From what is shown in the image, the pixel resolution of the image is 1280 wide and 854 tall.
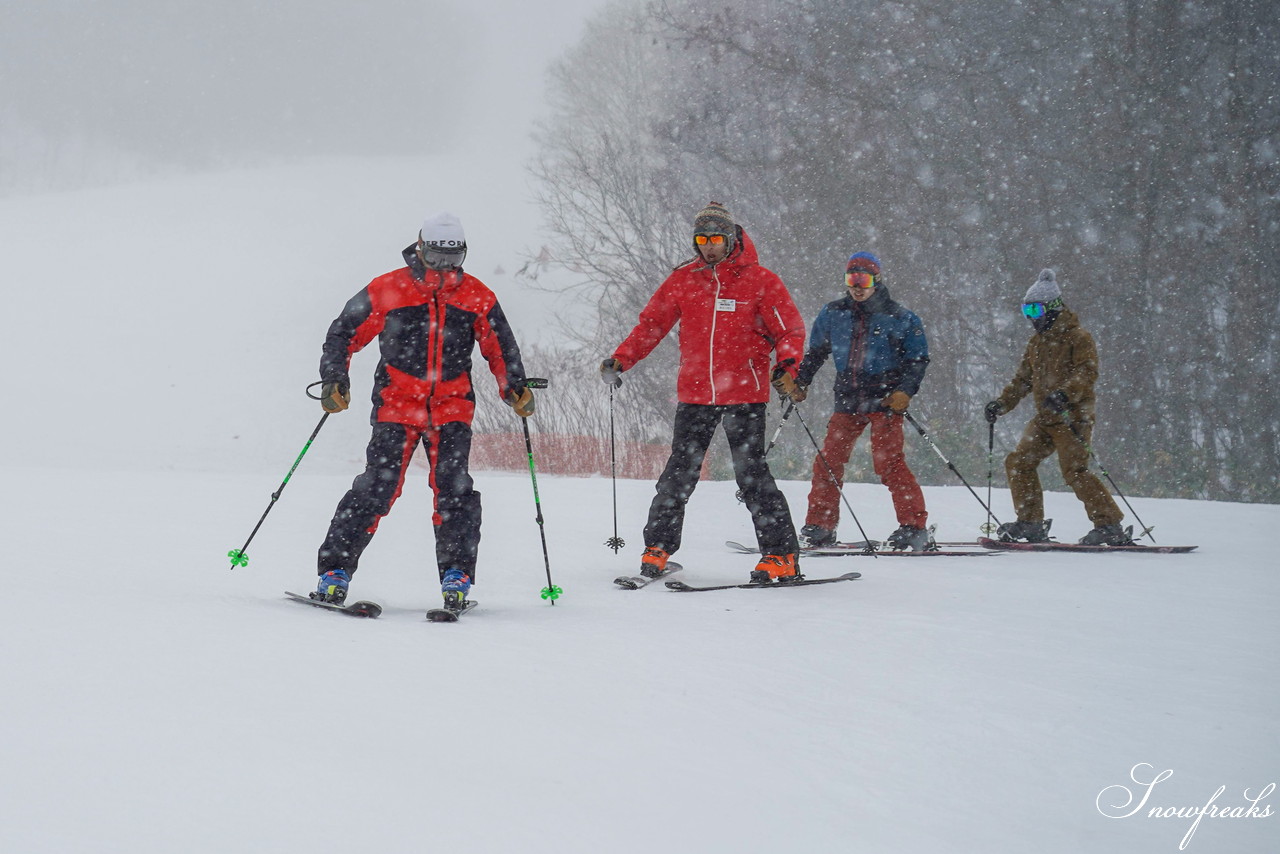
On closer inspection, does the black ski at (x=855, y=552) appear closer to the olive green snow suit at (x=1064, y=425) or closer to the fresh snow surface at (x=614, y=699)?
the fresh snow surface at (x=614, y=699)

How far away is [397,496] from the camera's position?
498cm

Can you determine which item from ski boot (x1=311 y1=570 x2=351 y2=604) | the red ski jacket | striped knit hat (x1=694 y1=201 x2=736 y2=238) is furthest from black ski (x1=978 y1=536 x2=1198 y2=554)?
ski boot (x1=311 y1=570 x2=351 y2=604)

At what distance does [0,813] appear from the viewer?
90.9 inches

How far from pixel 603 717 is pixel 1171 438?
1216 centimetres

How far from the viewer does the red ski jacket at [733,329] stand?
→ 594 centimetres

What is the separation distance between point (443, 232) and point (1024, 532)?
15.9 ft

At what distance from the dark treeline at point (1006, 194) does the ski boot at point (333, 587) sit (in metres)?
9.23

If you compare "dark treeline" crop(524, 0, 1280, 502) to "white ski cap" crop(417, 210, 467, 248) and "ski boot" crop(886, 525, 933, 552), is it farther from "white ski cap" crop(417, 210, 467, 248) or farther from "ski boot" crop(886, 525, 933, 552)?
"white ski cap" crop(417, 210, 467, 248)

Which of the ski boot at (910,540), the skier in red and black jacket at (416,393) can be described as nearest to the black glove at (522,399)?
the skier in red and black jacket at (416,393)

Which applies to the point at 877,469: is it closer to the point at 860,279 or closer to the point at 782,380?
the point at 860,279

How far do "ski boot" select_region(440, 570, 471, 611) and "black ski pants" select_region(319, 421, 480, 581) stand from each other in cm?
5

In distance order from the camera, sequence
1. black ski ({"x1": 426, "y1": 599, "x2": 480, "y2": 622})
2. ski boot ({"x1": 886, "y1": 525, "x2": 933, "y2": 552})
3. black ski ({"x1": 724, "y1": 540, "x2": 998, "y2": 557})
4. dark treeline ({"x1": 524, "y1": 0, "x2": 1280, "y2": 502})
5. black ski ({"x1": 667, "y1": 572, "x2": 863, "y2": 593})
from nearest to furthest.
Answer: black ski ({"x1": 426, "y1": 599, "x2": 480, "y2": 622})
black ski ({"x1": 667, "y1": 572, "x2": 863, "y2": 593})
black ski ({"x1": 724, "y1": 540, "x2": 998, "y2": 557})
ski boot ({"x1": 886, "y1": 525, "x2": 933, "y2": 552})
dark treeline ({"x1": 524, "y1": 0, "x2": 1280, "y2": 502})

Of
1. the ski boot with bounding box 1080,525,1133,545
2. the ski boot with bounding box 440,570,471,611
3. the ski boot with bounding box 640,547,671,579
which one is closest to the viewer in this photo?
the ski boot with bounding box 440,570,471,611

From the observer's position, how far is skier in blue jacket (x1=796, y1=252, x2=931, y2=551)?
7.37m
